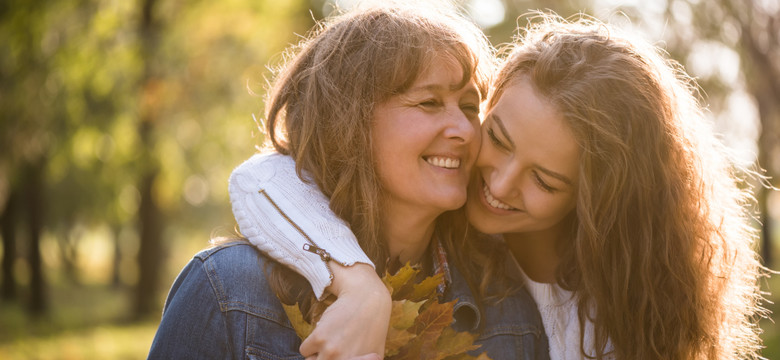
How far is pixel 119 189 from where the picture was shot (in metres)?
13.0

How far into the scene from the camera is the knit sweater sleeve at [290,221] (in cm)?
230

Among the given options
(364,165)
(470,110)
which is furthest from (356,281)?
(470,110)

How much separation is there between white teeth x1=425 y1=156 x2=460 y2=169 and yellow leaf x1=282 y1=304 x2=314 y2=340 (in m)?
0.77

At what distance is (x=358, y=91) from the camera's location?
8.62 feet

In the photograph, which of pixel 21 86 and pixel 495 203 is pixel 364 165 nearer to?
pixel 495 203

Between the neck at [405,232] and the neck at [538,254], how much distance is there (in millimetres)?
507

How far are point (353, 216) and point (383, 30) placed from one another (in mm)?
713

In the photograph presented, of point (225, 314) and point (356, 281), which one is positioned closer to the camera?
point (356, 281)

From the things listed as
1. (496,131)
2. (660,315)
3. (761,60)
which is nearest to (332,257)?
(496,131)

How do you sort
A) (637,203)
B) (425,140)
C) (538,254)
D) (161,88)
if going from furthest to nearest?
(161,88) → (538,254) → (637,203) → (425,140)

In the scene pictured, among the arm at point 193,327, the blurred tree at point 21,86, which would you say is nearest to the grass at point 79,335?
the blurred tree at point 21,86

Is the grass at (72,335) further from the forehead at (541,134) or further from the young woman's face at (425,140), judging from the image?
the forehead at (541,134)

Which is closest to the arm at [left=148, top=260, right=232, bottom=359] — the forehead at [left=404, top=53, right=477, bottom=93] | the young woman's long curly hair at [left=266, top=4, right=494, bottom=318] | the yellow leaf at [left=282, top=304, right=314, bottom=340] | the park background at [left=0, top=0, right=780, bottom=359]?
the yellow leaf at [left=282, top=304, right=314, bottom=340]

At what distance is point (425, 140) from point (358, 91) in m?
0.31
